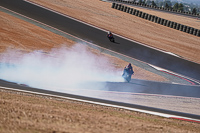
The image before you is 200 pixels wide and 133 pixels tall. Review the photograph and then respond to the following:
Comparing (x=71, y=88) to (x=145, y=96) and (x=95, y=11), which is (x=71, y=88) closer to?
(x=145, y=96)

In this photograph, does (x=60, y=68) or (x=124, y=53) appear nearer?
(x=60, y=68)

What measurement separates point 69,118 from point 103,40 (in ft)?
58.5

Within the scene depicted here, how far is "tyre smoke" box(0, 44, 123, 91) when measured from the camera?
55.9 ft

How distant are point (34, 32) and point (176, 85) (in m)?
14.6

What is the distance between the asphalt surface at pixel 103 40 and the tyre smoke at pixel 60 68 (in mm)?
2784

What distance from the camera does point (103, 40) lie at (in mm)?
27141

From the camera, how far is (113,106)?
13664mm

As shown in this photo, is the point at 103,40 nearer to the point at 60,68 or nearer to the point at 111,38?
the point at 111,38

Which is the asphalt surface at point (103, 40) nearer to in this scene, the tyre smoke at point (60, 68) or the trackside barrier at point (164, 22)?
the tyre smoke at point (60, 68)

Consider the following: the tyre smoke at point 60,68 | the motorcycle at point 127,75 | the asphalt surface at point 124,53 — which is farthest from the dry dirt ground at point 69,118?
the motorcycle at point 127,75

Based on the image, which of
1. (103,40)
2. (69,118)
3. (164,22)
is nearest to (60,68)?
(103,40)

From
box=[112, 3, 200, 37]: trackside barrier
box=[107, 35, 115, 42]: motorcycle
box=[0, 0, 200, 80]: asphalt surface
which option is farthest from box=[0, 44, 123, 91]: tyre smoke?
box=[112, 3, 200, 37]: trackside barrier

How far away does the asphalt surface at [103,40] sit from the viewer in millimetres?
24484

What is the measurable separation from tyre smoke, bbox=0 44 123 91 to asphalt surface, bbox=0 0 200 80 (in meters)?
2.78
